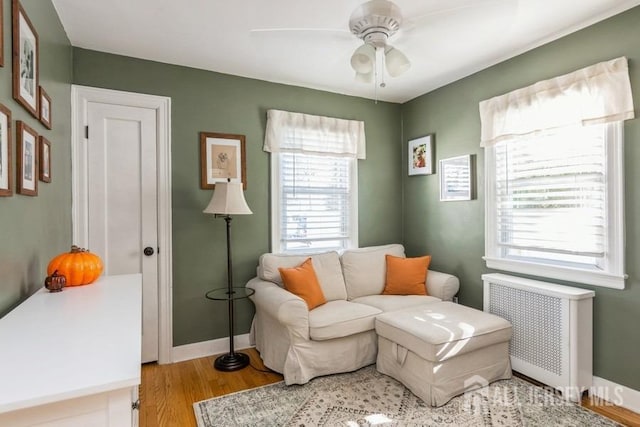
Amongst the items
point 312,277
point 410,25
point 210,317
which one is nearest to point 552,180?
point 410,25

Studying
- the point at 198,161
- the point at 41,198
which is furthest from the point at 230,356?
the point at 41,198

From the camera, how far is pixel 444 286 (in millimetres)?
3182

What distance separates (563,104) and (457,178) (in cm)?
110

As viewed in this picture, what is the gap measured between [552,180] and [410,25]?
1.57 metres

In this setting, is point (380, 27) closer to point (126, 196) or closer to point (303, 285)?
point (303, 285)

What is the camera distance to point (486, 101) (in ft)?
9.98

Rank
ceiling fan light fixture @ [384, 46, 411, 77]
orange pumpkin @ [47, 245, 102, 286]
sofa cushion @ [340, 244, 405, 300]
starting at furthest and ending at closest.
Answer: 1. sofa cushion @ [340, 244, 405, 300]
2. ceiling fan light fixture @ [384, 46, 411, 77]
3. orange pumpkin @ [47, 245, 102, 286]

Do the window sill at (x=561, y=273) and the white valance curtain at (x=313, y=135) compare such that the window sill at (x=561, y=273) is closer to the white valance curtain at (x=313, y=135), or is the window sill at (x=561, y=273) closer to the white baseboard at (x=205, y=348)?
the white valance curtain at (x=313, y=135)

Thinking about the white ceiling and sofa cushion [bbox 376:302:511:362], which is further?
sofa cushion [bbox 376:302:511:362]

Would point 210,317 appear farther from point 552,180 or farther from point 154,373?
point 552,180

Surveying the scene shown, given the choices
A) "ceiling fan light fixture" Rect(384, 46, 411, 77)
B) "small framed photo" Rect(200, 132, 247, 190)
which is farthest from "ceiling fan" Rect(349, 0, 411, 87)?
"small framed photo" Rect(200, 132, 247, 190)

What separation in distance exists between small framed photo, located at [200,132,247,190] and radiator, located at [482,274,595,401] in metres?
2.46

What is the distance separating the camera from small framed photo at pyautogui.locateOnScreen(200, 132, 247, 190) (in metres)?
3.11

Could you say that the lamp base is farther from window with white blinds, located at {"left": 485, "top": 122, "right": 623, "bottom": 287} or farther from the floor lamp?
window with white blinds, located at {"left": 485, "top": 122, "right": 623, "bottom": 287}
